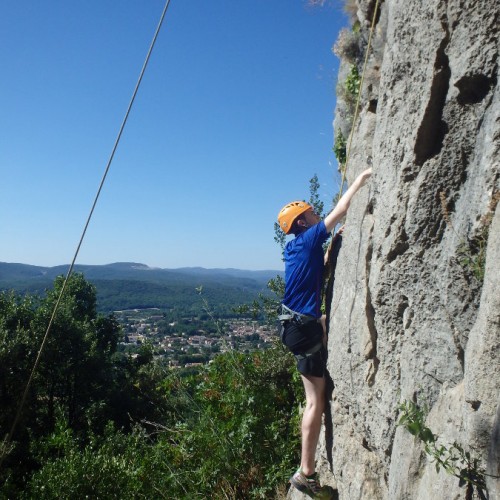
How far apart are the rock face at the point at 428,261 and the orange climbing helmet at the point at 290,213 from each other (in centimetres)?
65

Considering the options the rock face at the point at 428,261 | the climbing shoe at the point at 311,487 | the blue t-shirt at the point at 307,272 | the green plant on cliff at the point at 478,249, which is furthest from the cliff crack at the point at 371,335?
the climbing shoe at the point at 311,487

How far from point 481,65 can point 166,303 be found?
101934 mm

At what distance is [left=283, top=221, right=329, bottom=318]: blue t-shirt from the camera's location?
202 inches

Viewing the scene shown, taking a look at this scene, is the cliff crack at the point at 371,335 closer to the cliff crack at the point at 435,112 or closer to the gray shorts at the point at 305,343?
the gray shorts at the point at 305,343

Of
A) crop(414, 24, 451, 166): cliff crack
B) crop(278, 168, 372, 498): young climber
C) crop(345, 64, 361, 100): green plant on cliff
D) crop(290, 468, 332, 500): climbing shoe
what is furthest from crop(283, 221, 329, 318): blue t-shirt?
crop(345, 64, 361, 100): green plant on cliff

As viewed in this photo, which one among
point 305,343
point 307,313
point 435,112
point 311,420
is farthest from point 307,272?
point 435,112

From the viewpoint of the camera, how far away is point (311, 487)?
536 cm

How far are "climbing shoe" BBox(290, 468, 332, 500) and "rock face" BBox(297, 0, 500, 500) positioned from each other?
0.53 metres

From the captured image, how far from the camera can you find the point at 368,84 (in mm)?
5777

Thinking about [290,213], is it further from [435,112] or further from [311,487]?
[311,487]

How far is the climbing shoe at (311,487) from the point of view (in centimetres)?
531

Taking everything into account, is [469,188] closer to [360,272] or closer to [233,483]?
[360,272]

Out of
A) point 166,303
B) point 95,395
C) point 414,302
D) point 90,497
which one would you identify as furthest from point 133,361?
point 166,303

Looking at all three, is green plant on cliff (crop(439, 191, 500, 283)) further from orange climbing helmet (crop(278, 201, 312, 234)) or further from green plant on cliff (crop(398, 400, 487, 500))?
orange climbing helmet (crop(278, 201, 312, 234))
